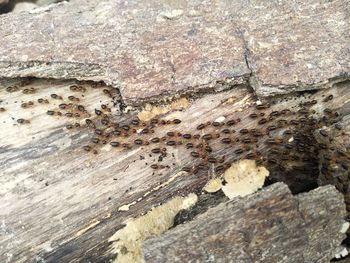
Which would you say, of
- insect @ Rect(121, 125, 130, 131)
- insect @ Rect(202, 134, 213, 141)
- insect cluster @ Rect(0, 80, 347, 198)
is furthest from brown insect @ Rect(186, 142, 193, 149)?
insect @ Rect(121, 125, 130, 131)

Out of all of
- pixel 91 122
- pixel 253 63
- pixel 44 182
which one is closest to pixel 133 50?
pixel 91 122

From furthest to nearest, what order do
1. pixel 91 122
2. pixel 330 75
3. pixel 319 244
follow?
pixel 91 122 < pixel 330 75 < pixel 319 244

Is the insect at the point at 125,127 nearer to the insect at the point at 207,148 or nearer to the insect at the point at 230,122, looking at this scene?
the insect at the point at 207,148

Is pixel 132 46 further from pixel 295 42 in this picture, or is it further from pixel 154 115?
pixel 295 42

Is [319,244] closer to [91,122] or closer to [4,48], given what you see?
[91,122]

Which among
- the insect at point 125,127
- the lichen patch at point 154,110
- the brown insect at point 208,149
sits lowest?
the brown insect at point 208,149

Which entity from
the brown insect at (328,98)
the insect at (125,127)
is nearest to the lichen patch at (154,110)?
the insect at (125,127)

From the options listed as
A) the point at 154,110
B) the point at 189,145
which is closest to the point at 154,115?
the point at 154,110

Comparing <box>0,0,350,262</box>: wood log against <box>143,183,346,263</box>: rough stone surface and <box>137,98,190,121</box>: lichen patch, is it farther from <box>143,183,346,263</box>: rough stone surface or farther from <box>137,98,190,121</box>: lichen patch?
<box>143,183,346,263</box>: rough stone surface

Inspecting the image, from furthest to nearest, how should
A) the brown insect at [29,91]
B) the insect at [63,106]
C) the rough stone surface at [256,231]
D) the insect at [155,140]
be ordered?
the brown insect at [29,91], the insect at [63,106], the insect at [155,140], the rough stone surface at [256,231]
